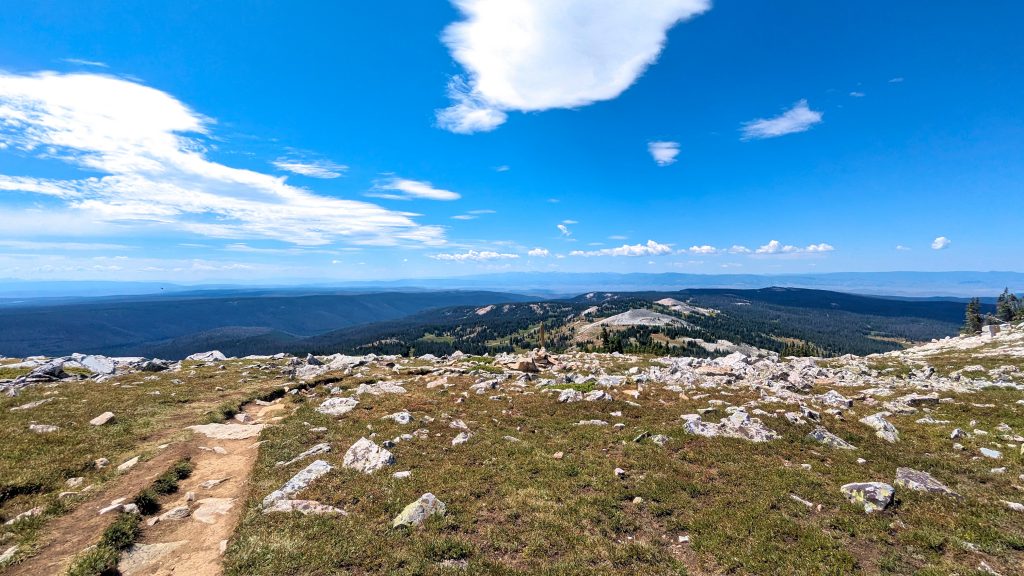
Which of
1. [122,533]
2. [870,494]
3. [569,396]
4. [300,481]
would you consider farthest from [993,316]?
[122,533]

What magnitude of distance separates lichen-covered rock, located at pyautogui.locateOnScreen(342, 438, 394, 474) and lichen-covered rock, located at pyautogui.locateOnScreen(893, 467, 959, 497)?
20.9 meters

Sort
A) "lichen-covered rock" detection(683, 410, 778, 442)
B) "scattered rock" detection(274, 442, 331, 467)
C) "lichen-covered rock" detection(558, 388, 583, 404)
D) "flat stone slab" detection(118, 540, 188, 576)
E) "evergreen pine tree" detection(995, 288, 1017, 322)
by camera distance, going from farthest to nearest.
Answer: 1. "evergreen pine tree" detection(995, 288, 1017, 322)
2. "lichen-covered rock" detection(558, 388, 583, 404)
3. "lichen-covered rock" detection(683, 410, 778, 442)
4. "scattered rock" detection(274, 442, 331, 467)
5. "flat stone slab" detection(118, 540, 188, 576)

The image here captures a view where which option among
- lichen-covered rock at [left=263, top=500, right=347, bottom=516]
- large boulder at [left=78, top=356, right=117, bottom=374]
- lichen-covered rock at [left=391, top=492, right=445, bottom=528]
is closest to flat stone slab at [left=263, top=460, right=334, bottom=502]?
lichen-covered rock at [left=263, top=500, right=347, bottom=516]

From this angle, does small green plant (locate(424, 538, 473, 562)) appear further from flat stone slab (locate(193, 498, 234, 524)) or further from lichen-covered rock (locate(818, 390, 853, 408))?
lichen-covered rock (locate(818, 390, 853, 408))

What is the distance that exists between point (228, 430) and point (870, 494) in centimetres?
3132

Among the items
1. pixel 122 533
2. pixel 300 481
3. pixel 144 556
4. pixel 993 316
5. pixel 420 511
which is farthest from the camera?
pixel 993 316

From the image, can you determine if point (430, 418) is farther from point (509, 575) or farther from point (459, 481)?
point (509, 575)

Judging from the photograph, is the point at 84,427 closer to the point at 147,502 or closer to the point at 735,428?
the point at 147,502

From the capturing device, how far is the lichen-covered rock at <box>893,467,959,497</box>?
559 inches

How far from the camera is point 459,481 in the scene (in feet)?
51.9

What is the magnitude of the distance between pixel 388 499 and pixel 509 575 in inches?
231

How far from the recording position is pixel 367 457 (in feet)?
57.7

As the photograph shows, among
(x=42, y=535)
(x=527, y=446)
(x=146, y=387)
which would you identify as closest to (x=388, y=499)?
(x=527, y=446)

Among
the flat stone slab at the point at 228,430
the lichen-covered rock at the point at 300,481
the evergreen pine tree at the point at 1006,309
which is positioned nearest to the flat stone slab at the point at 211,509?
the lichen-covered rock at the point at 300,481
